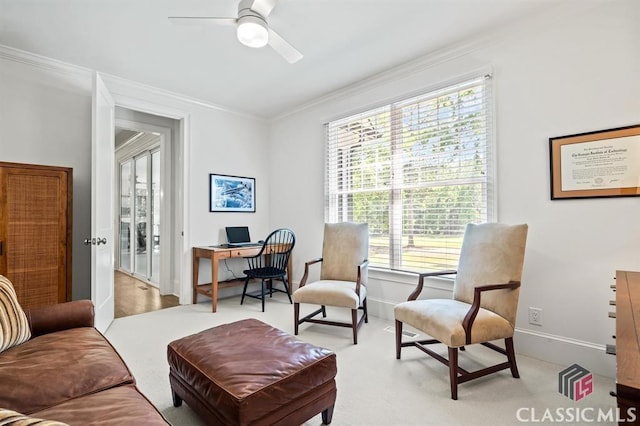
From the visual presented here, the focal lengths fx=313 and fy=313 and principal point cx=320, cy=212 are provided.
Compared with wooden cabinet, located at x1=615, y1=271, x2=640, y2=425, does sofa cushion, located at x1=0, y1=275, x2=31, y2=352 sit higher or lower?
lower

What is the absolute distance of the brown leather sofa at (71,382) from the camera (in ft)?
3.38

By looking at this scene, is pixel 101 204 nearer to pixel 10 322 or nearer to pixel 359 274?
pixel 10 322

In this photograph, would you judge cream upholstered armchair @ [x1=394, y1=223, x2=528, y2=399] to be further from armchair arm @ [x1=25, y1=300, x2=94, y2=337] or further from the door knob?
the door knob

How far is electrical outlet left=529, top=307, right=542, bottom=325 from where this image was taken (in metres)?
2.32

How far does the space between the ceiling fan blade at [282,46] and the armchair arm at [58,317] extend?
213 cm

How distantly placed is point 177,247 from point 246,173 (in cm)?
137

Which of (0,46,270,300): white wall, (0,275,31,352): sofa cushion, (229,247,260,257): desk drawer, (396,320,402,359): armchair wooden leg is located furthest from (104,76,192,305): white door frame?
(396,320,402,359): armchair wooden leg

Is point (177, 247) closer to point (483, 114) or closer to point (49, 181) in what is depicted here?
point (49, 181)

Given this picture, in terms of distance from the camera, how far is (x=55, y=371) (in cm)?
127

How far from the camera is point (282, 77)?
334cm

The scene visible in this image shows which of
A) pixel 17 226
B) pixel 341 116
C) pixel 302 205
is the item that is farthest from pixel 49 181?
pixel 341 116

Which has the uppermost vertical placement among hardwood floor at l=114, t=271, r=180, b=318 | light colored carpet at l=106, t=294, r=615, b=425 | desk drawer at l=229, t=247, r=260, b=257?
desk drawer at l=229, t=247, r=260, b=257

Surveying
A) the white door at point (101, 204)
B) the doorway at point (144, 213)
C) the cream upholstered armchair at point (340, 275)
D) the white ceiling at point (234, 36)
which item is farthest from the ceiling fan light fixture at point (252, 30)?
the doorway at point (144, 213)

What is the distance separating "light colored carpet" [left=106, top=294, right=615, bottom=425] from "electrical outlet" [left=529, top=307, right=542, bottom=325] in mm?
275
